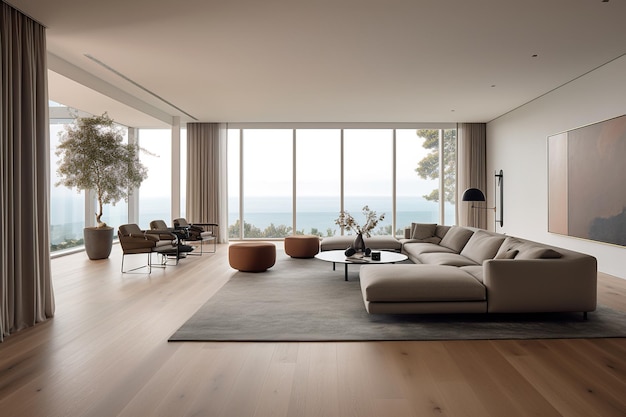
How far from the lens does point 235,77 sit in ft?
21.3

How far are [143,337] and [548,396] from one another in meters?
2.88

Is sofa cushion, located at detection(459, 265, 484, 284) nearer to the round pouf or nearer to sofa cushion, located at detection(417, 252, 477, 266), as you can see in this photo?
sofa cushion, located at detection(417, 252, 477, 266)

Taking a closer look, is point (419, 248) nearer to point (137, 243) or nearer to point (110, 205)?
point (137, 243)

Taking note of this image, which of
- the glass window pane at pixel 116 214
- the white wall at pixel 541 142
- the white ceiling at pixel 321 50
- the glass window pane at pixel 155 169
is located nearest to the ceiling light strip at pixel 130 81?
the white ceiling at pixel 321 50

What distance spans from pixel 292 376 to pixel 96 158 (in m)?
6.19

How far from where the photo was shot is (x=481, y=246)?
5312mm

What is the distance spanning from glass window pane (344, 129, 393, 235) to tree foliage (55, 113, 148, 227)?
5.01 meters

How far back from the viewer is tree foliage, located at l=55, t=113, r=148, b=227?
23.8 feet

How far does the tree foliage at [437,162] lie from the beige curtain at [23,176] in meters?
8.56

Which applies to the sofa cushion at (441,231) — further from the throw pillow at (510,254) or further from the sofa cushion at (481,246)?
the throw pillow at (510,254)

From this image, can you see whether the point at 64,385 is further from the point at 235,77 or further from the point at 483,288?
the point at 235,77

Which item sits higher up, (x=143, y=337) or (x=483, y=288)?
(x=483, y=288)

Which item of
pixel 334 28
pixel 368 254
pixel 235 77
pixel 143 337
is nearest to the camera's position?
pixel 143 337

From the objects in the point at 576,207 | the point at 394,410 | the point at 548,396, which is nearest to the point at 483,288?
the point at 548,396
